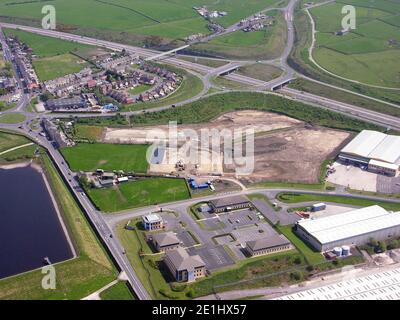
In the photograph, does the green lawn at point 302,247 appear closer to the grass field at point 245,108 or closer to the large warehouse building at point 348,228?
the large warehouse building at point 348,228

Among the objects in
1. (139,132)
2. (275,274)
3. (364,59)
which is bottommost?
(275,274)

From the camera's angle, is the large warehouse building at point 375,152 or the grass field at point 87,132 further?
the grass field at point 87,132

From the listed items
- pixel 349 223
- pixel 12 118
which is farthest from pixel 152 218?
pixel 12 118

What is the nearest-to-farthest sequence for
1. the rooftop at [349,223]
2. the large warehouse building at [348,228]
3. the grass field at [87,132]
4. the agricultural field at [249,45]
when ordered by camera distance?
the large warehouse building at [348,228], the rooftop at [349,223], the grass field at [87,132], the agricultural field at [249,45]

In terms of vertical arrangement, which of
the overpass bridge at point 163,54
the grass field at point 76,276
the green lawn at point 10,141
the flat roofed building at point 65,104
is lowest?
the grass field at point 76,276

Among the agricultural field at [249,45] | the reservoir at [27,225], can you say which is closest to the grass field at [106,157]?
the reservoir at [27,225]
